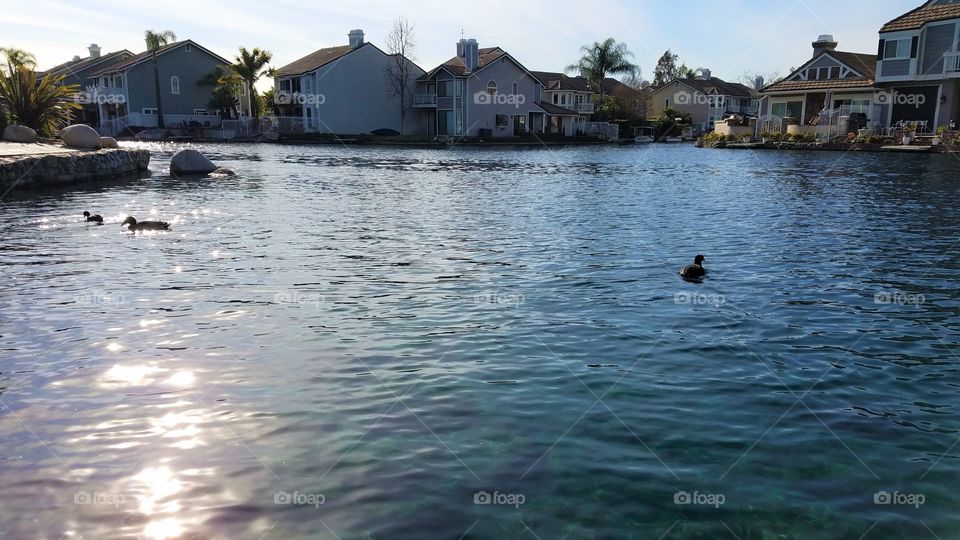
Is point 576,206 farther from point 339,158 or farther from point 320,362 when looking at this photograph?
point 339,158

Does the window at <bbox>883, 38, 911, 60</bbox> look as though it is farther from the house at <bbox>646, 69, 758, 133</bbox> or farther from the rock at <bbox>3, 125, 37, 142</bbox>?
the rock at <bbox>3, 125, 37, 142</bbox>

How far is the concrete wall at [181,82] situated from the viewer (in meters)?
78.5

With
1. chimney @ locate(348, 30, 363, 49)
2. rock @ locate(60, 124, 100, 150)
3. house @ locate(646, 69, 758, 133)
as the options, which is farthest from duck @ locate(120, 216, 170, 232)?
house @ locate(646, 69, 758, 133)

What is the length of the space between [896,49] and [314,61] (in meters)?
58.9

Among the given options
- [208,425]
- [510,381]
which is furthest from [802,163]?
[208,425]

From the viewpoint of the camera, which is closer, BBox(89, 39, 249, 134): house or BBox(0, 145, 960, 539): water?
BBox(0, 145, 960, 539): water

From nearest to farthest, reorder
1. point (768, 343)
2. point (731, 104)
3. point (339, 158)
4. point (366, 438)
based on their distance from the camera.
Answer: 1. point (366, 438)
2. point (768, 343)
3. point (339, 158)
4. point (731, 104)

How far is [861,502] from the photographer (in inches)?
220

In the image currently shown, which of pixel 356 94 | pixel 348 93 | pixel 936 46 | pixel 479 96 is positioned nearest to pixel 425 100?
pixel 479 96

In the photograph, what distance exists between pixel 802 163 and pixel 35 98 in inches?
1683

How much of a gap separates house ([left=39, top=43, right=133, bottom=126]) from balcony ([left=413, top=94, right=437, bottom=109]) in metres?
36.6

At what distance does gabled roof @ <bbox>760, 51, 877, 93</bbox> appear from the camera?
6144cm

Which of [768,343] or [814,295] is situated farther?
[814,295]

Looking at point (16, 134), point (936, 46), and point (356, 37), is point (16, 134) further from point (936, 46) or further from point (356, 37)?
point (936, 46)
